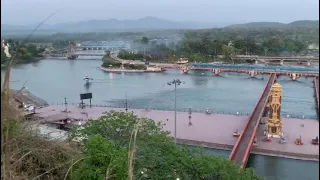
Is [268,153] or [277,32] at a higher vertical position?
[277,32]

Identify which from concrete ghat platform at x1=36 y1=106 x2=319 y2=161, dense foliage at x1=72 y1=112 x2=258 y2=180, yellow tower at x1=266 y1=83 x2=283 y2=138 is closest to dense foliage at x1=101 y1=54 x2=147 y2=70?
concrete ghat platform at x1=36 y1=106 x2=319 y2=161

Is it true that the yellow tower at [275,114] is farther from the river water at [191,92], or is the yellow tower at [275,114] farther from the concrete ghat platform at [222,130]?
the river water at [191,92]

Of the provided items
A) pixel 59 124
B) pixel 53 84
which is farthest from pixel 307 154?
pixel 53 84

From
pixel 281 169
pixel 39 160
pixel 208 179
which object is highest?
pixel 39 160

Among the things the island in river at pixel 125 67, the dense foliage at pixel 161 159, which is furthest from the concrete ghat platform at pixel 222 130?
the island in river at pixel 125 67

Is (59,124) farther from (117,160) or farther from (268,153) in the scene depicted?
(117,160)

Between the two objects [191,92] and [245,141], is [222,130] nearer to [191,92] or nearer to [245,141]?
[245,141]
